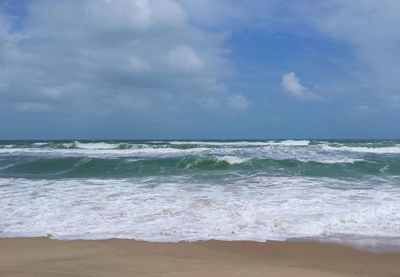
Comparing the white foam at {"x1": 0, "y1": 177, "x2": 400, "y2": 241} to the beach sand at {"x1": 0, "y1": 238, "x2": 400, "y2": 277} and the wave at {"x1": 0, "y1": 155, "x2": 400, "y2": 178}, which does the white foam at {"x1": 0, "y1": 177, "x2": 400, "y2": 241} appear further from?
the wave at {"x1": 0, "y1": 155, "x2": 400, "y2": 178}

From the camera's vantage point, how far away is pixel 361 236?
5602 millimetres

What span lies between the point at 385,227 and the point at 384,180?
20.2ft

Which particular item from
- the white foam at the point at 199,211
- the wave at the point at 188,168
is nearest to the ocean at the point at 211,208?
the white foam at the point at 199,211

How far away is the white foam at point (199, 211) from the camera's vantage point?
18.9 ft

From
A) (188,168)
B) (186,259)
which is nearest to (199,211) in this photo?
(186,259)

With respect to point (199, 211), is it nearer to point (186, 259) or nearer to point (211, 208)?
point (211, 208)

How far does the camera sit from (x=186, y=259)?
445 centimetres

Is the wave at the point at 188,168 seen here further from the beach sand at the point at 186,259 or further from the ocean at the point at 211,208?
the beach sand at the point at 186,259

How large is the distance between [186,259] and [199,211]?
2566mm

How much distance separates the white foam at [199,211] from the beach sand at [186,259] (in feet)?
1.42

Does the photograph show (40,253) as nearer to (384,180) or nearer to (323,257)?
(323,257)

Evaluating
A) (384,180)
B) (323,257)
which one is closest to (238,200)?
A: (323,257)

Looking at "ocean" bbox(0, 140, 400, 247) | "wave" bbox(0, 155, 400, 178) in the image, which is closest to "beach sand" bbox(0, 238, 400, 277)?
"ocean" bbox(0, 140, 400, 247)

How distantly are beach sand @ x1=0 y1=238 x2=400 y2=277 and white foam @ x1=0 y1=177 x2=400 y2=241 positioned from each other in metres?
0.43
